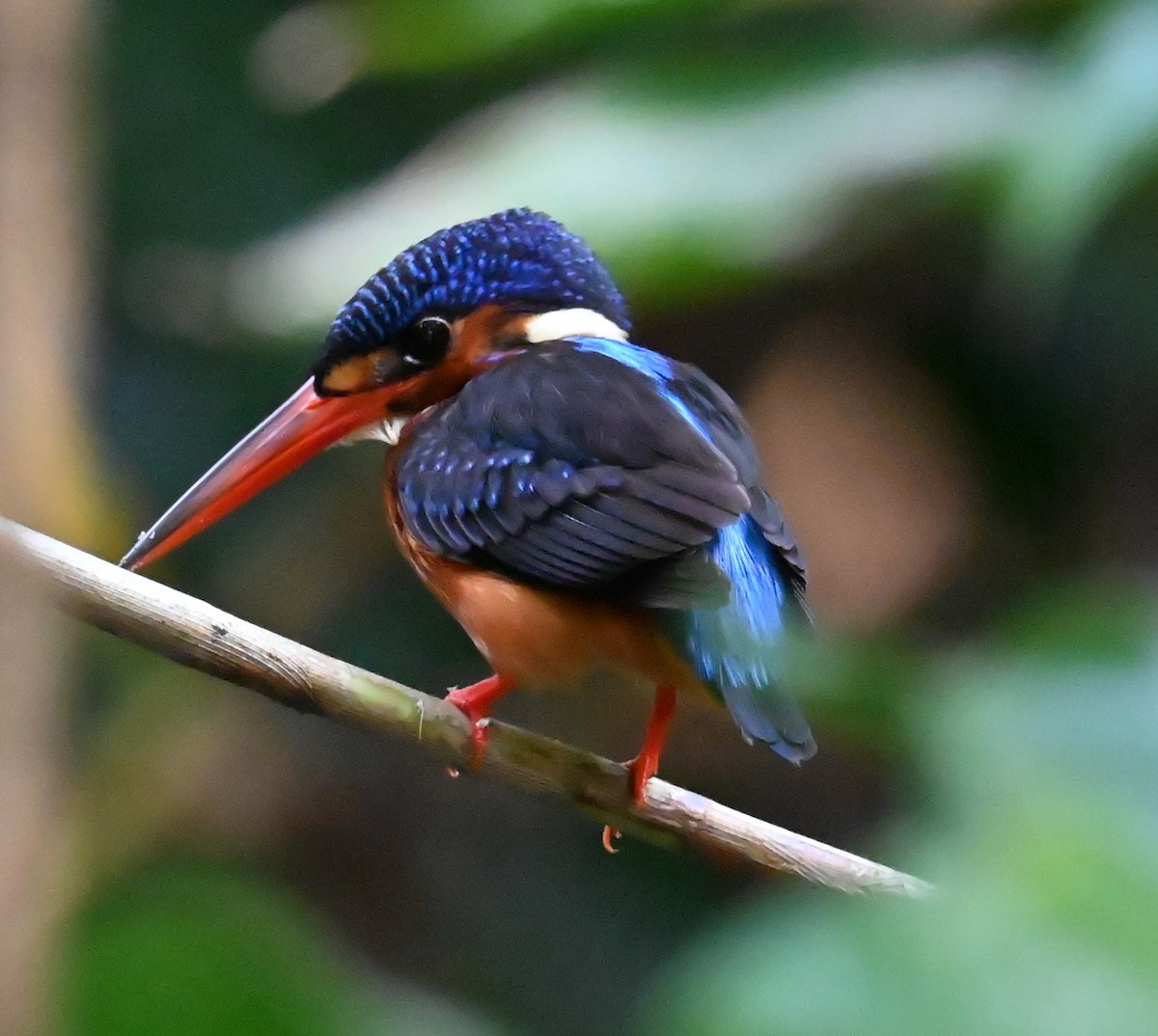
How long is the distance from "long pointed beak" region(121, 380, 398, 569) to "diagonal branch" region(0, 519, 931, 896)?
438 millimetres

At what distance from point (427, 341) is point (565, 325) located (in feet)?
0.61

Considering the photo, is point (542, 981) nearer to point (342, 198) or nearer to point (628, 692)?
point (628, 692)

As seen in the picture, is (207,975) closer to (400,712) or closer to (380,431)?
(400,712)

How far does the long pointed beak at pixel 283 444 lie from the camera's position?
2135 millimetres

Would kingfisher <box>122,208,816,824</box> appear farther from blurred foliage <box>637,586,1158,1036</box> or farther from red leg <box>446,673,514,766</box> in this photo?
blurred foliage <box>637,586,1158,1036</box>

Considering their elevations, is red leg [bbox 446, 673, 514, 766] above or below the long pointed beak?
below

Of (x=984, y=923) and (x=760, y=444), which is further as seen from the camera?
(x=760, y=444)

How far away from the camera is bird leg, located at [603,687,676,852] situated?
6.22ft

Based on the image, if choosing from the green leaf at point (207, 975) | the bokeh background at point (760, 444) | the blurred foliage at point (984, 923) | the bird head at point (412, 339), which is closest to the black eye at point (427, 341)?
the bird head at point (412, 339)

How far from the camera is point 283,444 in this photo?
2.15 m

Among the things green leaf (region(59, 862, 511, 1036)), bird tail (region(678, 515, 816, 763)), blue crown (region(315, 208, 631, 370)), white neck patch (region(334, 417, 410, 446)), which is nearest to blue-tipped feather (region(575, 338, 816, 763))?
bird tail (region(678, 515, 816, 763))

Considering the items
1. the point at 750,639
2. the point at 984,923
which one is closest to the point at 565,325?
the point at 750,639

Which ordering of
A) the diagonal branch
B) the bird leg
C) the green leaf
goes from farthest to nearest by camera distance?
the bird leg → the green leaf → the diagonal branch

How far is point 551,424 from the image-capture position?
192 cm
